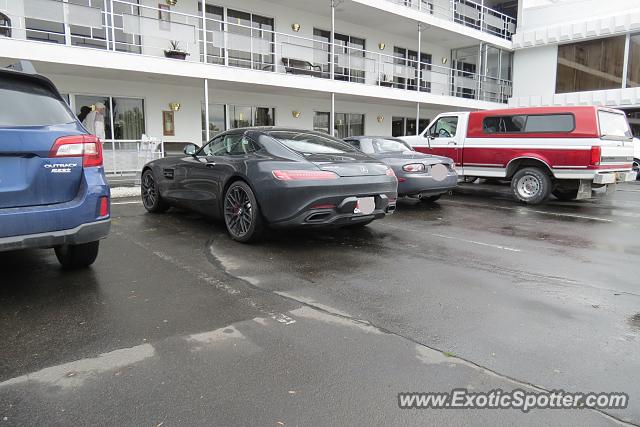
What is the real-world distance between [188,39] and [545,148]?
9894 millimetres

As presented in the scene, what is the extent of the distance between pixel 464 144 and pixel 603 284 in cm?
678

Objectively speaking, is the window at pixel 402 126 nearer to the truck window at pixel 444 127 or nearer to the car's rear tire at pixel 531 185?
the truck window at pixel 444 127

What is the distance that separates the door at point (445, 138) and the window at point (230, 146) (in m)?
6.30

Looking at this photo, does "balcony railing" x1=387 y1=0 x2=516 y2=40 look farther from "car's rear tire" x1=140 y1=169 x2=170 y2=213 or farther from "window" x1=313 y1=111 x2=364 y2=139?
"car's rear tire" x1=140 y1=169 x2=170 y2=213

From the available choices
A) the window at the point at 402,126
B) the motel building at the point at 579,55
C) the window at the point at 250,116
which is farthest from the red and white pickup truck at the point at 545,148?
the motel building at the point at 579,55

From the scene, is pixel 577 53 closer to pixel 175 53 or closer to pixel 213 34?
pixel 213 34

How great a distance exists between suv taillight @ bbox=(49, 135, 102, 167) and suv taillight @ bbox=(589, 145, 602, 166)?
331 inches

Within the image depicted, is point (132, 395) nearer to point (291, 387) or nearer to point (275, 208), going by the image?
point (291, 387)

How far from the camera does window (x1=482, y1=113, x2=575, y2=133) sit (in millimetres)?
9016

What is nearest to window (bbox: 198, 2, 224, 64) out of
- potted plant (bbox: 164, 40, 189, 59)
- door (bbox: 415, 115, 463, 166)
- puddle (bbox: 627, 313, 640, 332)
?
potted plant (bbox: 164, 40, 189, 59)

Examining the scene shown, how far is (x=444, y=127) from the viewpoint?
1113cm

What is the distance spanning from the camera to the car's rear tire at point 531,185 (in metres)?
9.37

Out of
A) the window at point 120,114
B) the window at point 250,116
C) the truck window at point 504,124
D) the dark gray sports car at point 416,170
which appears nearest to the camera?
the dark gray sports car at point 416,170

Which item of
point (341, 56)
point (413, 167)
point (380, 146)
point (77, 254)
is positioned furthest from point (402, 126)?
point (77, 254)
